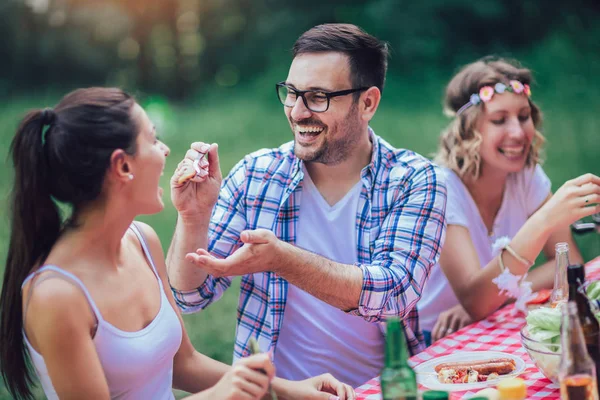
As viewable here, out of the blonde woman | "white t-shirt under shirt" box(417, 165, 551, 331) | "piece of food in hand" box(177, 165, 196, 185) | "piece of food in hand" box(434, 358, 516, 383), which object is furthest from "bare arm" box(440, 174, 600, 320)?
"piece of food in hand" box(177, 165, 196, 185)

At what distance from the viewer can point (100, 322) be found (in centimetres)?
162

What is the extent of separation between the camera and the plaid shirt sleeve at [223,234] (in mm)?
2352

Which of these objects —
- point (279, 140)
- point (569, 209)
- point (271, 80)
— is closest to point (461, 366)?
point (569, 209)

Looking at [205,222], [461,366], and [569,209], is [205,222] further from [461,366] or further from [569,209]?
[569,209]

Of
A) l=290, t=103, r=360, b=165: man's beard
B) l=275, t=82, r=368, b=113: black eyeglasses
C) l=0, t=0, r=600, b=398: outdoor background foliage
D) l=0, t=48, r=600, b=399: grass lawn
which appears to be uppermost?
l=0, t=0, r=600, b=398: outdoor background foliage

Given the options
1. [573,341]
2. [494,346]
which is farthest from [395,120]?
[573,341]

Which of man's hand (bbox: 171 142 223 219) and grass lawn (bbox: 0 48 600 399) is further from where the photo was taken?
grass lawn (bbox: 0 48 600 399)

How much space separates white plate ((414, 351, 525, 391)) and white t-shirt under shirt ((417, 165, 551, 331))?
101cm

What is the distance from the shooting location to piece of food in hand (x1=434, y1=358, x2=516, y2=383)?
183 centimetres

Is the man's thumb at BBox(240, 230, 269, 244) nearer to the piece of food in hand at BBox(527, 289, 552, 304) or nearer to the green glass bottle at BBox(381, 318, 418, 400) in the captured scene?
the green glass bottle at BBox(381, 318, 418, 400)

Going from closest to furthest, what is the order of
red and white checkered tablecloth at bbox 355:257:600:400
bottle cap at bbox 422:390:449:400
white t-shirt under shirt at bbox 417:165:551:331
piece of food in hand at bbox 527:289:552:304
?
1. bottle cap at bbox 422:390:449:400
2. red and white checkered tablecloth at bbox 355:257:600:400
3. piece of food in hand at bbox 527:289:552:304
4. white t-shirt under shirt at bbox 417:165:551:331

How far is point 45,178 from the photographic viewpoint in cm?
161

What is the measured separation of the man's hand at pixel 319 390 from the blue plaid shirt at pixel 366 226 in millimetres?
348

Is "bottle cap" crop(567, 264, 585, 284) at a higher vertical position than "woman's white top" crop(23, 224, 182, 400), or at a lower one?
higher
